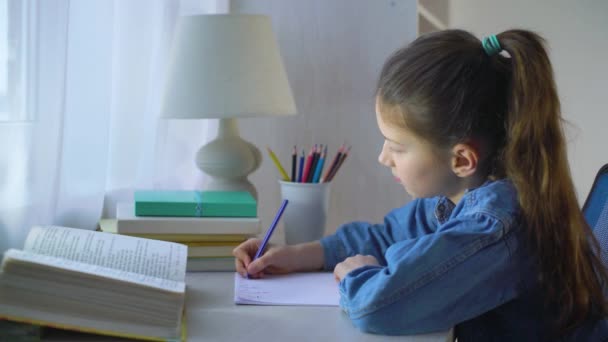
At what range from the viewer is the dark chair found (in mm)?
998

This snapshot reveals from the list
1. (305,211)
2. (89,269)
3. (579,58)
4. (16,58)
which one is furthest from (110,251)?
(579,58)

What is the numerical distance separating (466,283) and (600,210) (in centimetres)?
33

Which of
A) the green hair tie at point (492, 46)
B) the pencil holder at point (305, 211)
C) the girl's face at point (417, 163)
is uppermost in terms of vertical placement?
the green hair tie at point (492, 46)

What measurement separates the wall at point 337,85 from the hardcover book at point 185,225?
45cm

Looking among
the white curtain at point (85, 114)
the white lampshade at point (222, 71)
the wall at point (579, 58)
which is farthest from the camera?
the wall at point (579, 58)

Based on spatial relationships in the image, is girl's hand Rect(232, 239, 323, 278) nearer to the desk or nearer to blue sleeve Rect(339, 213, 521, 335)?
the desk

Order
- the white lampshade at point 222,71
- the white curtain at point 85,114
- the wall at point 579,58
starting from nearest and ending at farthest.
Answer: the white curtain at point 85,114, the white lampshade at point 222,71, the wall at point 579,58

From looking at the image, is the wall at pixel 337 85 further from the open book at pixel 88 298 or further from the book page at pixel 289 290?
the open book at pixel 88 298

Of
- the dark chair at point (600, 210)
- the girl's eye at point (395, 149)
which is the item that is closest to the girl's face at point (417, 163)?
the girl's eye at point (395, 149)

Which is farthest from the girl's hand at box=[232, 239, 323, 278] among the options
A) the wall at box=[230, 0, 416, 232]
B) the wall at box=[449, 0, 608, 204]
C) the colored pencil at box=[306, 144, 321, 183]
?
the wall at box=[449, 0, 608, 204]

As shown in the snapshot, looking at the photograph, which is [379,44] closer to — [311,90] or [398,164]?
[311,90]

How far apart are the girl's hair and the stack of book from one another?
27 cm

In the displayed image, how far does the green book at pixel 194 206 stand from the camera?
106 cm

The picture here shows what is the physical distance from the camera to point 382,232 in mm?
1133
